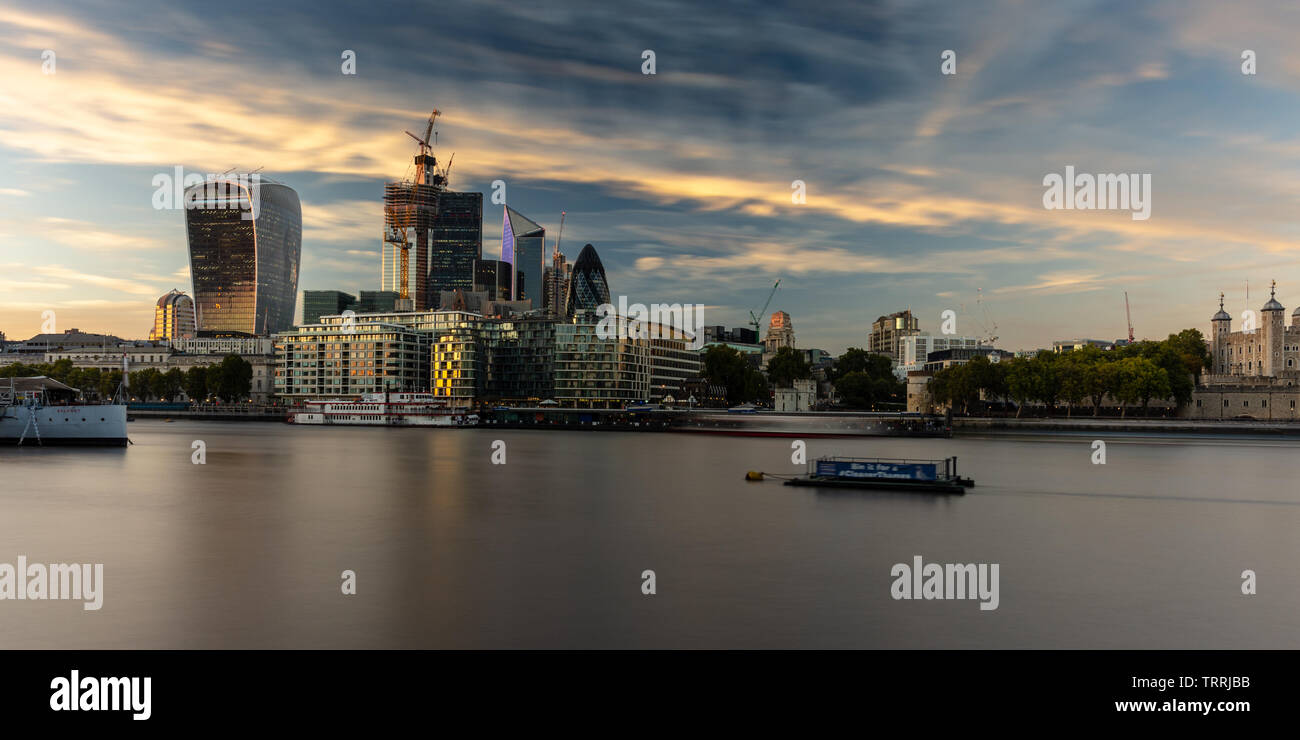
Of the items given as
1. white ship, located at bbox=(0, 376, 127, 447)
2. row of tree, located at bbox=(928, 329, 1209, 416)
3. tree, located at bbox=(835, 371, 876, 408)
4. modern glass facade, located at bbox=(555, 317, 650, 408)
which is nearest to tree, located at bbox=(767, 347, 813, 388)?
tree, located at bbox=(835, 371, 876, 408)

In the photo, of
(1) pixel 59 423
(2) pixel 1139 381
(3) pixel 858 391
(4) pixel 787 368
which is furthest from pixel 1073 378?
(1) pixel 59 423

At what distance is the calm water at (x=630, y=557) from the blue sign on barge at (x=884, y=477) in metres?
2.46

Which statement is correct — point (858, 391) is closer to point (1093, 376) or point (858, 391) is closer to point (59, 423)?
point (1093, 376)

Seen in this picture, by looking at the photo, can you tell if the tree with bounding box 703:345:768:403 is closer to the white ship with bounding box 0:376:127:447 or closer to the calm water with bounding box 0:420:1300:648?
the white ship with bounding box 0:376:127:447

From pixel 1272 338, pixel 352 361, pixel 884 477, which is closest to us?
pixel 884 477

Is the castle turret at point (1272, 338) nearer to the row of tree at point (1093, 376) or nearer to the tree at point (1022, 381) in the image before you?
the row of tree at point (1093, 376)

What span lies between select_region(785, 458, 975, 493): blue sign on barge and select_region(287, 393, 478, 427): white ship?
11697 cm

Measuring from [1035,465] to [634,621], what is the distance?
57.1 m

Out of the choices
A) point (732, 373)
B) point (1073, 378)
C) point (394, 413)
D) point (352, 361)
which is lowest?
point (394, 413)

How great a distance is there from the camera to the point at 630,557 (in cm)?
2783

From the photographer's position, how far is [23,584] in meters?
23.2

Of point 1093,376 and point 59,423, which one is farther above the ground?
point 1093,376

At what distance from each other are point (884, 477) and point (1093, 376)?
97882 mm
